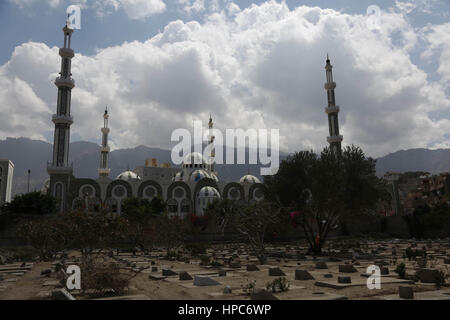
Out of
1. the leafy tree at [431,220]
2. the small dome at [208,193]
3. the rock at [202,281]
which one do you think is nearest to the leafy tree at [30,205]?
the small dome at [208,193]

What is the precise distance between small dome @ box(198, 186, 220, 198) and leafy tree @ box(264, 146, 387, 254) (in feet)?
134

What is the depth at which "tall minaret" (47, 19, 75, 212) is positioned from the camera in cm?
5403

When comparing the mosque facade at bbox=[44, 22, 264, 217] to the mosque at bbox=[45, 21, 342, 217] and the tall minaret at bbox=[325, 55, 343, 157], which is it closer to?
the mosque at bbox=[45, 21, 342, 217]

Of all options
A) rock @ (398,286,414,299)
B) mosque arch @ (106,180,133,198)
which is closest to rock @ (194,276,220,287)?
rock @ (398,286,414,299)

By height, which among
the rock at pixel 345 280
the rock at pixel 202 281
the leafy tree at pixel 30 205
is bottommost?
the rock at pixel 202 281

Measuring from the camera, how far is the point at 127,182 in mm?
68438

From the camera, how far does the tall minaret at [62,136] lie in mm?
54031

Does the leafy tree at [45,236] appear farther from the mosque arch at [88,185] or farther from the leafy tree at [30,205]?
the mosque arch at [88,185]

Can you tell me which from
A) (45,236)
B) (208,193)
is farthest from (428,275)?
(208,193)

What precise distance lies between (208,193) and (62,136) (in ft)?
96.5

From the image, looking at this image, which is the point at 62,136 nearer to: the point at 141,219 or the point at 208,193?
the point at 141,219

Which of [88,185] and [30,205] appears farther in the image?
[88,185]

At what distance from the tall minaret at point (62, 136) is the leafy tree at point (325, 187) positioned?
3748 cm
